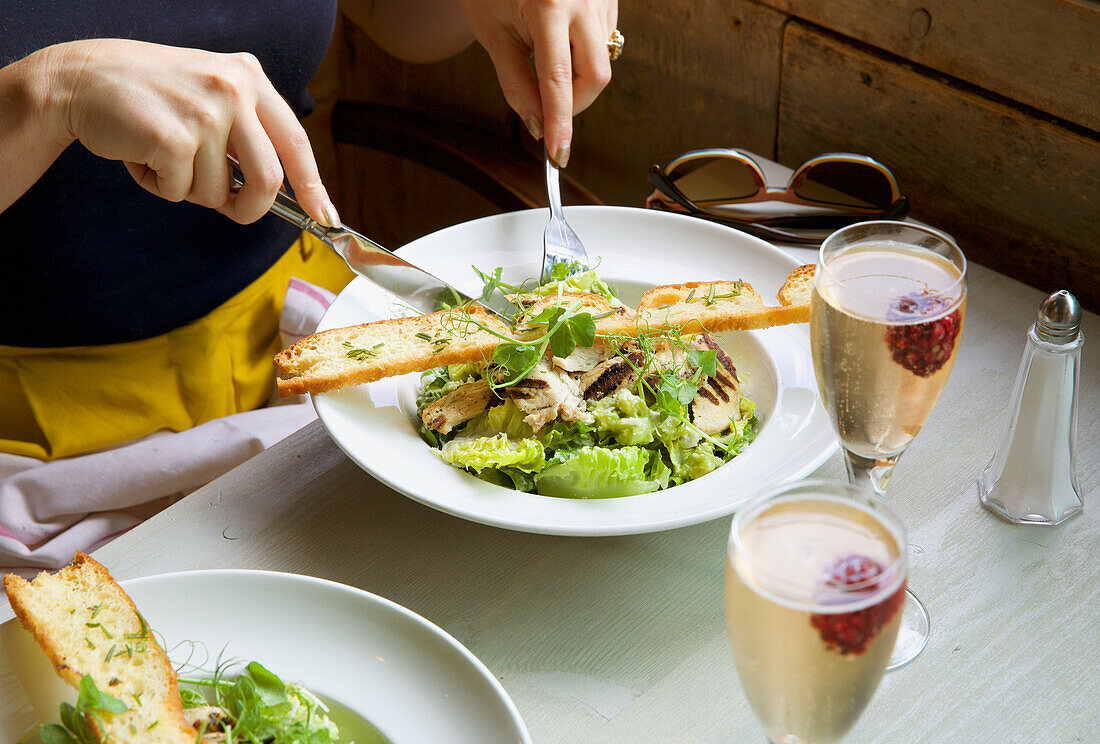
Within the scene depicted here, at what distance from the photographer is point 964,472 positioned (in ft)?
3.37

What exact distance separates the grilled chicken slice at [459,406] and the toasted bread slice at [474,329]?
0.13 ft

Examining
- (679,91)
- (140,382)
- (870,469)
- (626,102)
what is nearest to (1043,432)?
(870,469)

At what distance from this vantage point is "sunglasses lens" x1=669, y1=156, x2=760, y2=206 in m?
1.46

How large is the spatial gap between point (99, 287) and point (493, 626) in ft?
3.21

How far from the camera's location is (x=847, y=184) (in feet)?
4.64

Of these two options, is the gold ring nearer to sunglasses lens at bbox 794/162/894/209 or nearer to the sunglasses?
the sunglasses

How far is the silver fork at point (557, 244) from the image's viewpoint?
1313mm

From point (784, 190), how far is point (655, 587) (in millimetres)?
759

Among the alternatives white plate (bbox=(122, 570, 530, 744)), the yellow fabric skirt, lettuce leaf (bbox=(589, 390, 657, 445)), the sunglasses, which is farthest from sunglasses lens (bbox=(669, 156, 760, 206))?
white plate (bbox=(122, 570, 530, 744))

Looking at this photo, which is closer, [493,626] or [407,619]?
[407,619]

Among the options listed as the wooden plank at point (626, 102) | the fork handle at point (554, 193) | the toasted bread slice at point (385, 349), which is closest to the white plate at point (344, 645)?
the toasted bread slice at point (385, 349)

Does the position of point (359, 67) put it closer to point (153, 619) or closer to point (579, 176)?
point (579, 176)

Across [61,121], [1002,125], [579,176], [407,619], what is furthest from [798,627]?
[579,176]

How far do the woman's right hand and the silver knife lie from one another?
0.18 feet
